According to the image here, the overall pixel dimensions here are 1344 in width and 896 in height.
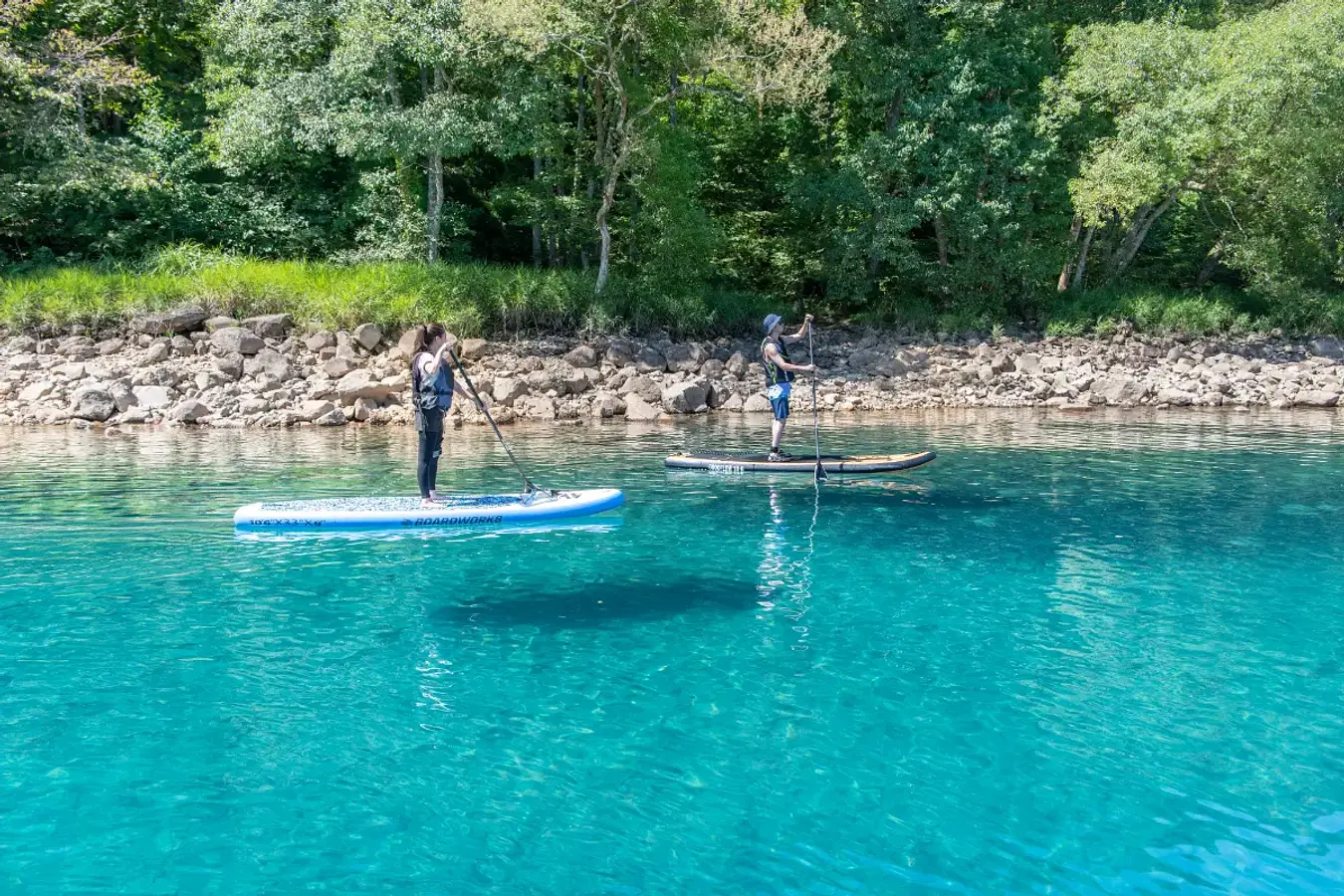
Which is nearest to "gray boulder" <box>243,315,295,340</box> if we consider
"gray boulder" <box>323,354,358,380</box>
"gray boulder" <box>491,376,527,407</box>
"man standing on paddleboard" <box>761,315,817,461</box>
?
"gray boulder" <box>323,354,358,380</box>

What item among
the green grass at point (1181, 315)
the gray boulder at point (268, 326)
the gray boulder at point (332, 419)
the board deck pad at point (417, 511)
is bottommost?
the board deck pad at point (417, 511)

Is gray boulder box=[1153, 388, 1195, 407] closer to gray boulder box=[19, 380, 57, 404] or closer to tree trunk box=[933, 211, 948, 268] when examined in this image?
tree trunk box=[933, 211, 948, 268]

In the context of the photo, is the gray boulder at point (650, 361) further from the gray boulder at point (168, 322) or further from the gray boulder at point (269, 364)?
the gray boulder at point (168, 322)

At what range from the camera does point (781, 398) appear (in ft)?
53.4

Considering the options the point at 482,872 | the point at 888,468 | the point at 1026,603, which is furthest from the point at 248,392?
the point at 482,872

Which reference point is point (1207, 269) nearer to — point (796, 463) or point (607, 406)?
point (607, 406)

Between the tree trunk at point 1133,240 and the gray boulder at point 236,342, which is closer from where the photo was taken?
the gray boulder at point 236,342

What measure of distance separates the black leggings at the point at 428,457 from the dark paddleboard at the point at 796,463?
5.18 m

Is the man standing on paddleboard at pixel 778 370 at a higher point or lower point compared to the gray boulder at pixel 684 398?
higher

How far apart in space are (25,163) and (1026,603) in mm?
30361

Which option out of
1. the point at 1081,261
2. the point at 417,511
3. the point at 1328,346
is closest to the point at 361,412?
the point at 417,511

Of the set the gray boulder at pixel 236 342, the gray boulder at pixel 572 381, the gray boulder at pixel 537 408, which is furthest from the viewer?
the gray boulder at pixel 572 381

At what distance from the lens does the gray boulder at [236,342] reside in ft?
84.0

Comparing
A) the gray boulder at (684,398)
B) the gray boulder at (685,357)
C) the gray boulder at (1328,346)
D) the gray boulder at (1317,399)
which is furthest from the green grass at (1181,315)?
the gray boulder at (684,398)
